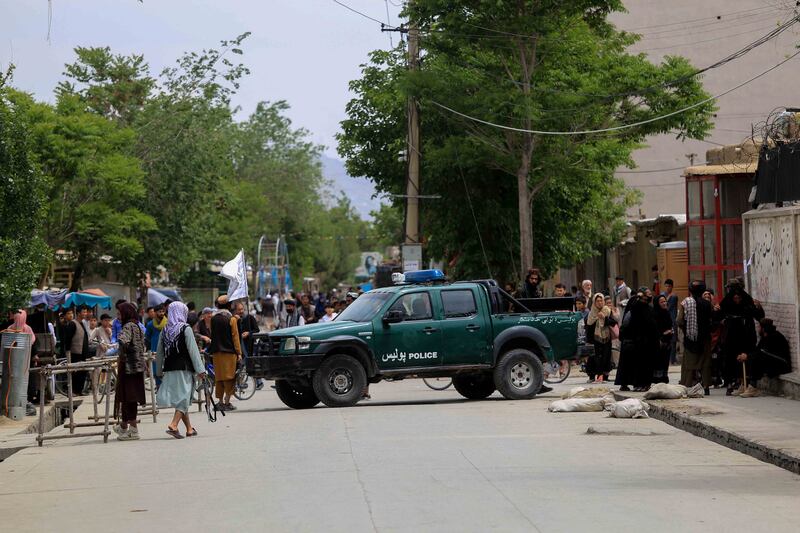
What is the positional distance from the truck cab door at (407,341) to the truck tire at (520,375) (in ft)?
3.79

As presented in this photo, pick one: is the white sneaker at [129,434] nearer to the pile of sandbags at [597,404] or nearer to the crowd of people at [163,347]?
the crowd of people at [163,347]

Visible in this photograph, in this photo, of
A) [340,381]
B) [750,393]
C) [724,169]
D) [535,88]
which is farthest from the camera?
[535,88]

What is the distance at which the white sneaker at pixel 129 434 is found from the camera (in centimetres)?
1756

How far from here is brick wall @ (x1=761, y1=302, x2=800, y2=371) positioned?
20.1 meters

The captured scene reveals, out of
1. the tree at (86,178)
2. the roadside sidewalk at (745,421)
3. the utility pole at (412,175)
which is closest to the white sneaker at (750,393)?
the roadside sidewalk at (745,421)

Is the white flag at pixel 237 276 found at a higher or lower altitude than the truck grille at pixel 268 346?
higher

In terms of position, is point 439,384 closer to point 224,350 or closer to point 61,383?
point 224,350

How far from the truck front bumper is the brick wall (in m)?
7.54

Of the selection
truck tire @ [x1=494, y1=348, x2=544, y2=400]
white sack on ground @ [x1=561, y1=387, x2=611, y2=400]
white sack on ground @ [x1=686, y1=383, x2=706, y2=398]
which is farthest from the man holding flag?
white sack on ground @ [x1=686, y1=383, x2=706, y2=398]

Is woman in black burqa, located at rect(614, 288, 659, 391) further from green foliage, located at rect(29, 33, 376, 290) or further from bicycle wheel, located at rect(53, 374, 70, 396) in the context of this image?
green foliage, located at rect(29, 33, 376, 290)

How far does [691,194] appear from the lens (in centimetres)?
3086

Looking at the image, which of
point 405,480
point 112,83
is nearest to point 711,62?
point 112,83

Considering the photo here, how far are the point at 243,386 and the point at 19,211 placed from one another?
17.7ft

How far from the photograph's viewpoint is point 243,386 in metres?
25.2
